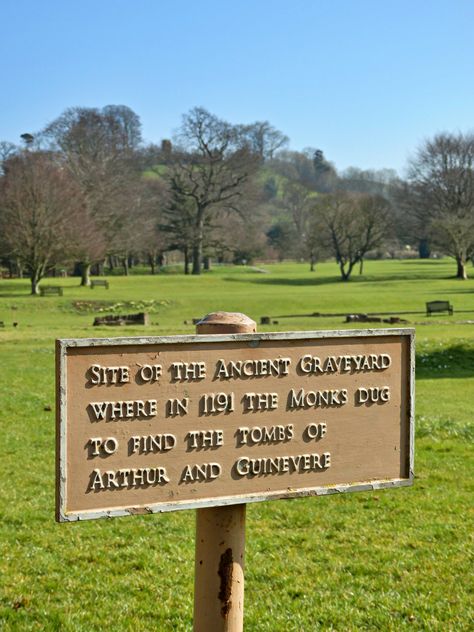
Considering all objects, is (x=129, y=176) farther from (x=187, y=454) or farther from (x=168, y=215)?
(x=187, y=454)

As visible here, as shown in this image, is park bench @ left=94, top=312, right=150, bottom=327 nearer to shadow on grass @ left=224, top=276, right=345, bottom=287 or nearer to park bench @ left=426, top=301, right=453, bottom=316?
park bench @ left=426, top=301, right=453, bottom=316

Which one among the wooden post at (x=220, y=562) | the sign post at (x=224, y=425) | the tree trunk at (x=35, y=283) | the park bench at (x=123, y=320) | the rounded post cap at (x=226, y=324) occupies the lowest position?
the park bench at (x=123, y=320)

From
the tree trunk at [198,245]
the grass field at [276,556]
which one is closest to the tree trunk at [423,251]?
the tree trunk at [198,245]

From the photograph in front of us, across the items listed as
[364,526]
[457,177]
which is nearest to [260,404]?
[364,526]

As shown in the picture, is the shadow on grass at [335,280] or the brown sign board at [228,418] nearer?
the brown sign board at [228,418]

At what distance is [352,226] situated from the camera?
270ft

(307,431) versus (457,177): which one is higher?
(457,177)

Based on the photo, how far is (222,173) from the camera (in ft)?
297

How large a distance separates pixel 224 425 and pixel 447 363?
65.5 ft

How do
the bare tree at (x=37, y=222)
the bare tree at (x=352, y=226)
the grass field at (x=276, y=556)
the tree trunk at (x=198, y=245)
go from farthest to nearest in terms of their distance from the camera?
1. the tree trunk at (x=198, y=245)
2. the bare tree at (x=352, y=226)
3. the bare tree at (x=37, y=222)
4. the grass field at (x=276, y=556)

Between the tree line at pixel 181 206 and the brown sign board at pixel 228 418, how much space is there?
57974 mm

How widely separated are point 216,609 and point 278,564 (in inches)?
86.9

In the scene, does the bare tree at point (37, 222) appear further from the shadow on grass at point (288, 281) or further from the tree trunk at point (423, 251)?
the tree trunk at point (423, 251)

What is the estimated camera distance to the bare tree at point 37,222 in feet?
205
